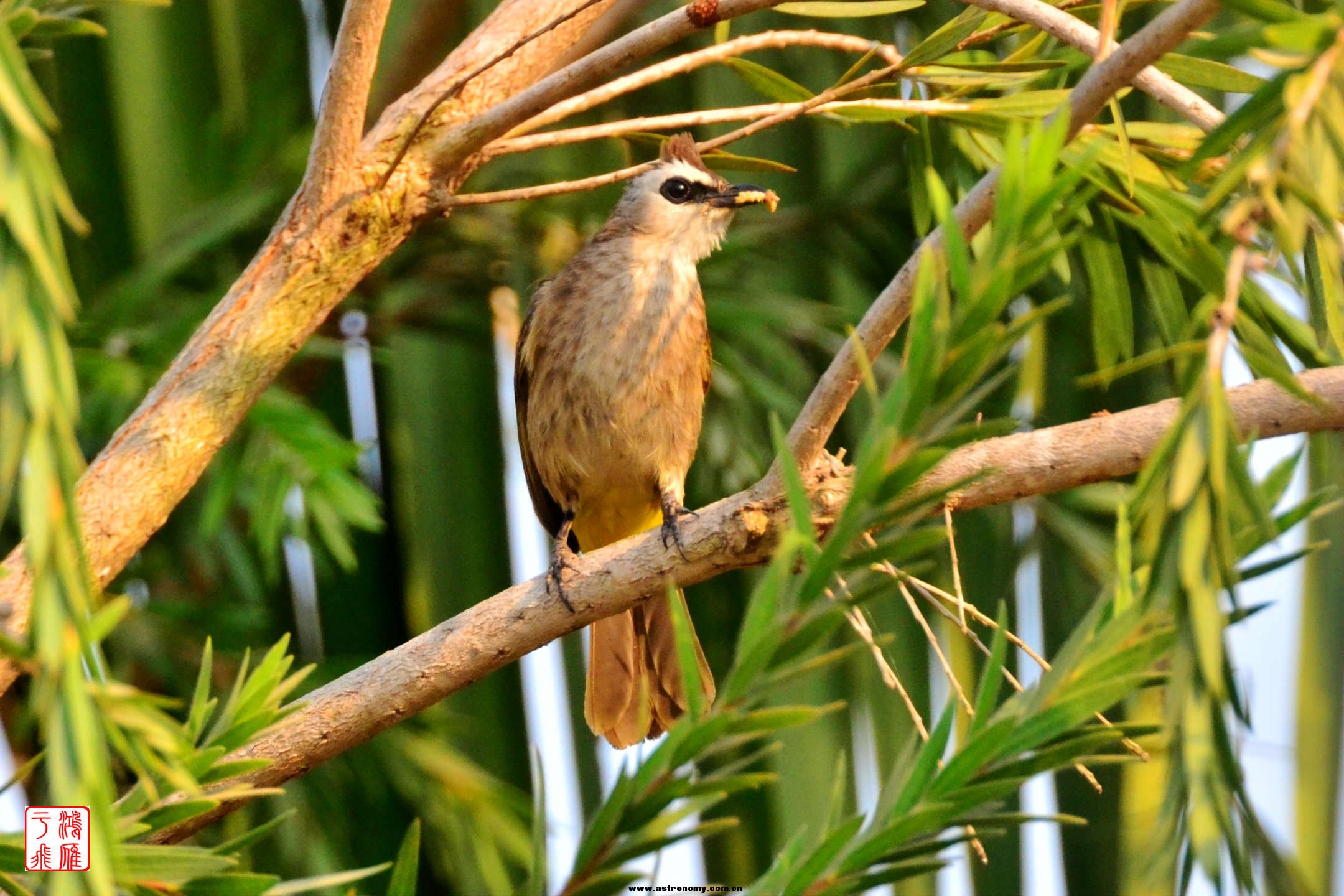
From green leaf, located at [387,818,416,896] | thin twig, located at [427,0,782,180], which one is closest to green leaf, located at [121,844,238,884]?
green leaf, located at [387,818,416,896]

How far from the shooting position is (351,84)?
1.45 metres

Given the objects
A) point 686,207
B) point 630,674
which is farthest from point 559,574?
point 686,207

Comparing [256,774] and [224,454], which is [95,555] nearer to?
[256,774]

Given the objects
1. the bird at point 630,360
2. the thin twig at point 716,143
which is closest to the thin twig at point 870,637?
the thin twig at point 716,143

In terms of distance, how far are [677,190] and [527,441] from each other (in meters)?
0.58

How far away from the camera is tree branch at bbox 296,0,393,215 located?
4.70 ft

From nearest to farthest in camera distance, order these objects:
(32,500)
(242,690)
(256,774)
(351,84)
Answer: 1. (32,500)
2. (242,690)
3. (256,774)
4. (351,84)

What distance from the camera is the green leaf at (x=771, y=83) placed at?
165 centimetres

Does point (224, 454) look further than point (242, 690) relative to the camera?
Yes

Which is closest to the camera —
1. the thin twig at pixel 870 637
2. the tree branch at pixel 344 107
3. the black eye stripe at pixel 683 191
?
the thin twig at pixel 870 637

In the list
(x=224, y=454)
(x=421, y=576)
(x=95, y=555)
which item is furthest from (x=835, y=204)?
(x=95, y=555)

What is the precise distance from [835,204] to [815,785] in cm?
115

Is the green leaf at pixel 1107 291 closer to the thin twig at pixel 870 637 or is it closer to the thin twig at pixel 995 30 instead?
the thin twig at pixel 995 30

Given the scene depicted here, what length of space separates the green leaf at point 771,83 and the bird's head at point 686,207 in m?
0.81
